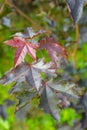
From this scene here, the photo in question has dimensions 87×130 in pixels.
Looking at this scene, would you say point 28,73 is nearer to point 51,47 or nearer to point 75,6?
point 51,47

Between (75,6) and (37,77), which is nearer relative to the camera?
(75,6)

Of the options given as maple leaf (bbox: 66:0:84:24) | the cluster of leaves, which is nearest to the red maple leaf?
the cluster of leaves

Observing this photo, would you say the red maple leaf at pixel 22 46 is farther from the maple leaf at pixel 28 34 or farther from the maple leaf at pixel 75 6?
the maple leaf at pixel 75 6

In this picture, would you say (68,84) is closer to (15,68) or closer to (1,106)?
(15,68)

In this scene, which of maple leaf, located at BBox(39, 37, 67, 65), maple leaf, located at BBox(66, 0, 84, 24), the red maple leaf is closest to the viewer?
maple leaf, located at BBox(66, 0, 84, 24)

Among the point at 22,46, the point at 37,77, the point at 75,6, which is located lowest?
the point at 37,77

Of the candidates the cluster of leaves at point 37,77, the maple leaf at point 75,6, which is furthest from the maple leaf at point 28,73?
the maple leaf at point 75,6

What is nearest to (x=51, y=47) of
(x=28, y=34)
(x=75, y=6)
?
(x=28, y=34)

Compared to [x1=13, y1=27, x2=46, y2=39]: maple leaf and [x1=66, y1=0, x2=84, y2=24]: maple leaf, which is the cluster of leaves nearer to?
[x1=13, y1=27, x2=46, y2=39]: maple leaf

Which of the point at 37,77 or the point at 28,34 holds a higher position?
the point at 28,34

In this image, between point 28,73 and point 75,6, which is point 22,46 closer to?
point 28,73

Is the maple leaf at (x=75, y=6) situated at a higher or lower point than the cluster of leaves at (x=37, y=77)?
higher
